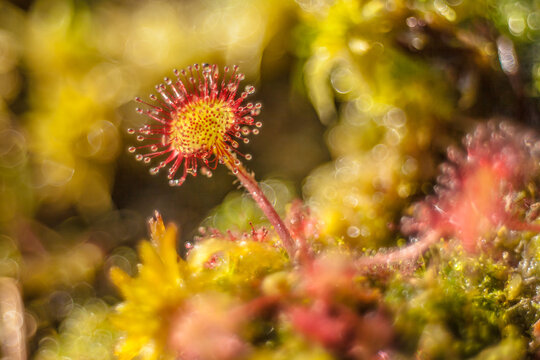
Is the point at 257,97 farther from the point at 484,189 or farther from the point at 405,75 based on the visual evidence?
the point at 484,189

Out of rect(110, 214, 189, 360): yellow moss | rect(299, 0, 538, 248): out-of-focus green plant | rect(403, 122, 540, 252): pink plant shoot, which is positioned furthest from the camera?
rect(299, 0, 538, 248): out-of-focus green plant

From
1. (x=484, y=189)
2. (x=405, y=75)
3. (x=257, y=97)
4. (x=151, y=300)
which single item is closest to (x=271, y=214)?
(x=151, y=300)

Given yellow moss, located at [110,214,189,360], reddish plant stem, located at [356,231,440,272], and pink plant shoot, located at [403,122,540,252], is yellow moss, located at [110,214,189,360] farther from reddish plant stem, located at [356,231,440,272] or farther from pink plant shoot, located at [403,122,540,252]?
pink plant shoot, located at [403,122,540,252]

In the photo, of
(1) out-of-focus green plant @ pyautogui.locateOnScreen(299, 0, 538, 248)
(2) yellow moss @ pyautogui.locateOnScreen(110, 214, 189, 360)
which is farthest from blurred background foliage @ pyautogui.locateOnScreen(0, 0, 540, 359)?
(2) yellow moss @ pyautogui.locateOnScreen(110, 214, 189, 360)

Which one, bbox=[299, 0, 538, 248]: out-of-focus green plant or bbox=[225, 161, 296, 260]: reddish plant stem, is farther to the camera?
bbox=[299, 0, 538, 248]: out-of-focus green plant

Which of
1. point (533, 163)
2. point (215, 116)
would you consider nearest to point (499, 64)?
point (533, 163)

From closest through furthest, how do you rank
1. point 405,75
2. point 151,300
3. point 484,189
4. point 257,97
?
point 151,300 → point 484,189 → point 405,75 → point 257,97

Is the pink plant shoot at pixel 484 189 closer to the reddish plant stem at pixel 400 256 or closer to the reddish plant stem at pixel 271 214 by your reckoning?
the reddish plant stem at pixel 400 256

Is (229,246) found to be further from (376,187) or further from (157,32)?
(157,32)
